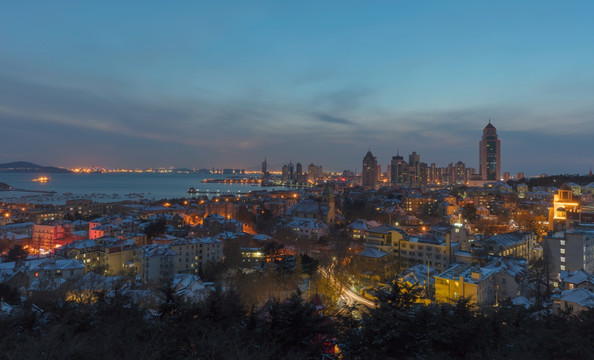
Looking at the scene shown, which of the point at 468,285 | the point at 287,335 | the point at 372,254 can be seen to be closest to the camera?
the point at 287,335

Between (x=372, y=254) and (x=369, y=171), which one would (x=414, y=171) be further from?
(x=372, y=254)

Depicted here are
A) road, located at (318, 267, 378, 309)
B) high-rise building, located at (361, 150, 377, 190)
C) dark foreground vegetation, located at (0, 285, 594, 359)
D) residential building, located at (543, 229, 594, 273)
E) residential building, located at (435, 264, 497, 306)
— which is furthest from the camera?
high-rise building, located at (361, 150, 377, 190)

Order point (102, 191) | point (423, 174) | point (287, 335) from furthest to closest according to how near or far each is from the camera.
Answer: point (423, 174), point (102, 191), point (287, 335)

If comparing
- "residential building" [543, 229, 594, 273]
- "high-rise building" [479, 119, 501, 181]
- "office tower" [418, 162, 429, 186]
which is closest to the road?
"residential building" [543, 229, 594, 273]

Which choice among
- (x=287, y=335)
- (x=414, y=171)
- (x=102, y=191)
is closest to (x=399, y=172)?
(x=414, y=171)

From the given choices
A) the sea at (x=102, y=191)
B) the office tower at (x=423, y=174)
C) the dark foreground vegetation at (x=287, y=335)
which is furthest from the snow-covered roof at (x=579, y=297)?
the office tower at (x=423, y=174)

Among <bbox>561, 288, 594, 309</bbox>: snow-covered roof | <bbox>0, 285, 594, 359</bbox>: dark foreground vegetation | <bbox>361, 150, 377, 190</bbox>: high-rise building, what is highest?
<bbox>361, 150, 377, 190</bbox>: high-rise building

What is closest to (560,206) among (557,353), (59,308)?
(557,353)

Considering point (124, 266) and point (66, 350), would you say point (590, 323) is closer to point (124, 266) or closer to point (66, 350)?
point (66, 350)

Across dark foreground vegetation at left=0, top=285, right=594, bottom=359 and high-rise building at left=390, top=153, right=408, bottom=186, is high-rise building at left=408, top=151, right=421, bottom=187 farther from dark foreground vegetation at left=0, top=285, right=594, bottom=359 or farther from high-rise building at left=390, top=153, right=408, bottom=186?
dark foreground vegetation at left=0, top=285, right=594, bottom=359
